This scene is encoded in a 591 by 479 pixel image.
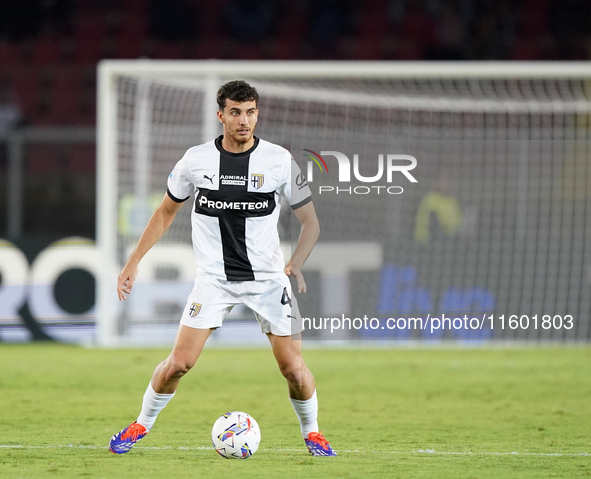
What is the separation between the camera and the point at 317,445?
4.98 meters

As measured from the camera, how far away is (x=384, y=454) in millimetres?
5145

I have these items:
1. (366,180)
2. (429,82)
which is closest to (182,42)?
(429,82)

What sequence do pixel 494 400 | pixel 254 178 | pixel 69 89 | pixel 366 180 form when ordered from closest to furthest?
pixel 254 178, pixel 366 180, pixel 494 400, pixel 69 89

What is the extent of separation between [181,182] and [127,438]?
4.49 ft

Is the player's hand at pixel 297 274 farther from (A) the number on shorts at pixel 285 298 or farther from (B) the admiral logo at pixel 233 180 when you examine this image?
(B) the admiral logo at pixel 233 180

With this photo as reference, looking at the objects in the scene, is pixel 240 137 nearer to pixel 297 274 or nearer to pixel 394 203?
pixel 297 274

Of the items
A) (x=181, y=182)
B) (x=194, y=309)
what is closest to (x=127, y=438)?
(x=194, y=309)

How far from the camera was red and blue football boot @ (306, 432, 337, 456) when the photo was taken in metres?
4.99

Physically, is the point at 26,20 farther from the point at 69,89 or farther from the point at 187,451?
the point at 187,451

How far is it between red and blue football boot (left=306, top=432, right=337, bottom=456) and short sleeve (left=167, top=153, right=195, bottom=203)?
4.68 ft

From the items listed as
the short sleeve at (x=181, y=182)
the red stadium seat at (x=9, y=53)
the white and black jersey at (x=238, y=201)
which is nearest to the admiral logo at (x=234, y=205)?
the white and black jersey at (x=238, y=201)

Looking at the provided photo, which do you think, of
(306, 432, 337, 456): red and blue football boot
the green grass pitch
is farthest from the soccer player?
the green grass pitch

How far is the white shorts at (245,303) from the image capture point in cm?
483

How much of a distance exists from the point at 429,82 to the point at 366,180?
28.8ft
